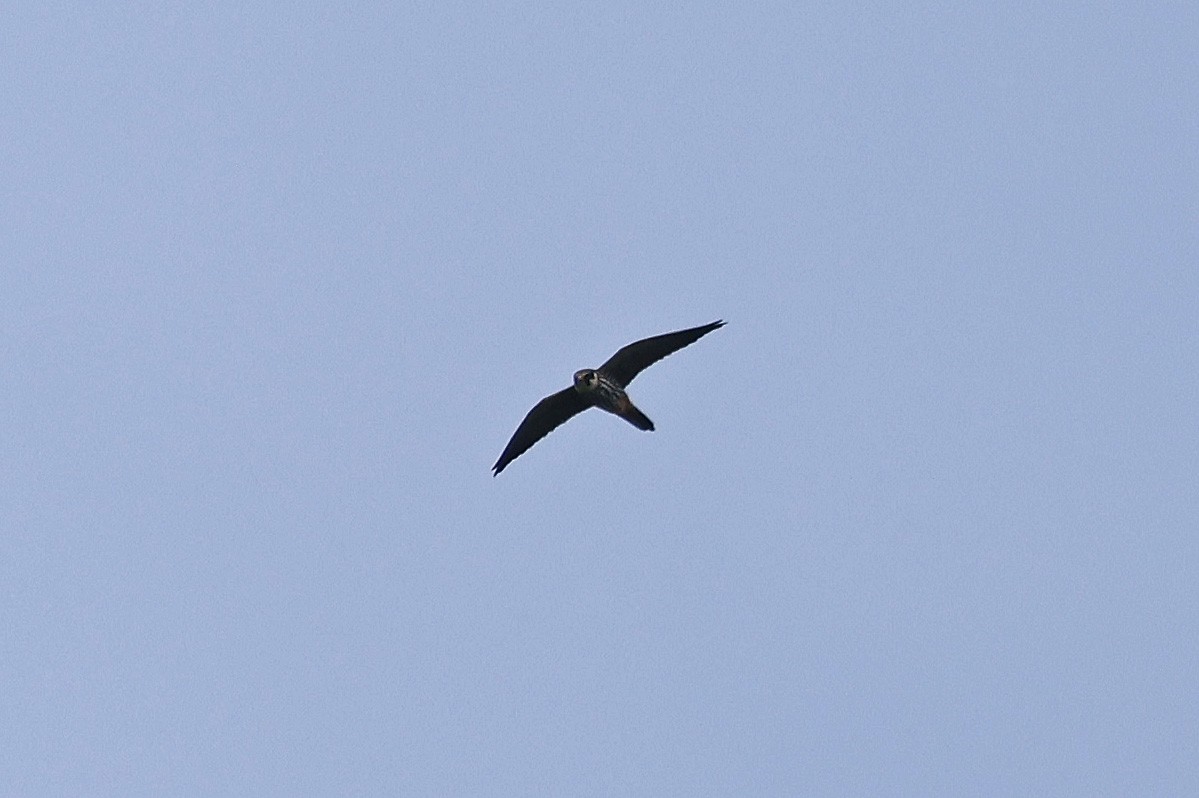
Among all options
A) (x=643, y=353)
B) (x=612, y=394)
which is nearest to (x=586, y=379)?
(x=612, y=394)

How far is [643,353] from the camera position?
30578mm

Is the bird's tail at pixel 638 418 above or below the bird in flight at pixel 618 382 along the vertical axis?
below

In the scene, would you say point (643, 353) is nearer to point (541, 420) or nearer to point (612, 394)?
point (612, 394)

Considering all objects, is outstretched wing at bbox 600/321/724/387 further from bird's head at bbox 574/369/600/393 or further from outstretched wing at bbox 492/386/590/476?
outstretched wing at bbox 492/386/590/476

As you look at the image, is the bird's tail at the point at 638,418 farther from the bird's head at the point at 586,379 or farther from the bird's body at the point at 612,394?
the bird's head at the point at 586,379

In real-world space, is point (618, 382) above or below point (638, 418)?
above

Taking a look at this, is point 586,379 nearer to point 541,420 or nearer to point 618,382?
point 618,382

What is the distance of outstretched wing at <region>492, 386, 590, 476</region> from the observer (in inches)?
1245

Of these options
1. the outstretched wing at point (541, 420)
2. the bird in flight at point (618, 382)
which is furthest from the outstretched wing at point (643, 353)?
the outstretched wing at point (541, 420)

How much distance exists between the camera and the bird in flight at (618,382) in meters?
30.3

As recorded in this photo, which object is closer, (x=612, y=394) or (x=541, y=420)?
(x=612, y=394)


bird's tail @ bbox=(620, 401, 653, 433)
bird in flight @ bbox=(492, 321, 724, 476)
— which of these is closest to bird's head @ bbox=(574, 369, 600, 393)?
bird in flight @ bbox=(492, 321, 724, 476)

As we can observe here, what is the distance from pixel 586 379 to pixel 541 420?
1.59 m

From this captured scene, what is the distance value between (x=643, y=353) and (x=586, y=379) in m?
1.00
